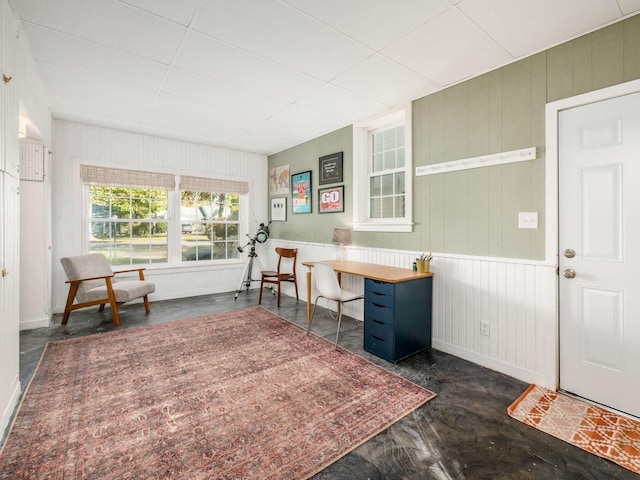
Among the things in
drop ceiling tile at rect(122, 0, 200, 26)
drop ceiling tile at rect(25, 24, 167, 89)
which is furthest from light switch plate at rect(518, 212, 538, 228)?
drop ceiling tile at rect(25, 24, 167, 89)

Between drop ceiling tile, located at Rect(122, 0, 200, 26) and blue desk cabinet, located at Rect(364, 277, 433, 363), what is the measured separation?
2.56 metres

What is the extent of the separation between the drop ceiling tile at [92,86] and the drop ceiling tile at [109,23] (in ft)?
2.48

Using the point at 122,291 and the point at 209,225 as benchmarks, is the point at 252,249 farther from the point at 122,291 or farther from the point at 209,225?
the point at 122,291

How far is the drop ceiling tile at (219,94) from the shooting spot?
300 cm

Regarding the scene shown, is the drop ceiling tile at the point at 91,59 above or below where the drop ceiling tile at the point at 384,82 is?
above

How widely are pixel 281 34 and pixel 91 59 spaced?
1.75 meters

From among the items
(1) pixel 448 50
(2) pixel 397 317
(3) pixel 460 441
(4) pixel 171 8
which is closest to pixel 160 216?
(4) pixel 171 8

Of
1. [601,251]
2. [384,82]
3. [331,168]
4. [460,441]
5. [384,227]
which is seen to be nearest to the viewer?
[460,441]

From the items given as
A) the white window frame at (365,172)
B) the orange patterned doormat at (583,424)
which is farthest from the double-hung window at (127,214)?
the orange patterned doormat at (583,424)

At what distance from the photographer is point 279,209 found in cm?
576

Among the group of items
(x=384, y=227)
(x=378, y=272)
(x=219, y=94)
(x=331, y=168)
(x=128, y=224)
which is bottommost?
(x=378, y=272)

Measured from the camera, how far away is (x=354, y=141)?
4.11m

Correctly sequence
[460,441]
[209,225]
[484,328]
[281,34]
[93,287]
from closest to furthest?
[460,441] → [281,34] → [484,328] → [93,287] → [209,225]

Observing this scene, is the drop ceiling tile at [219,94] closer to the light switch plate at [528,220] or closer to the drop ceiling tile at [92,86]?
the drop ceiling tile at [92,86]
